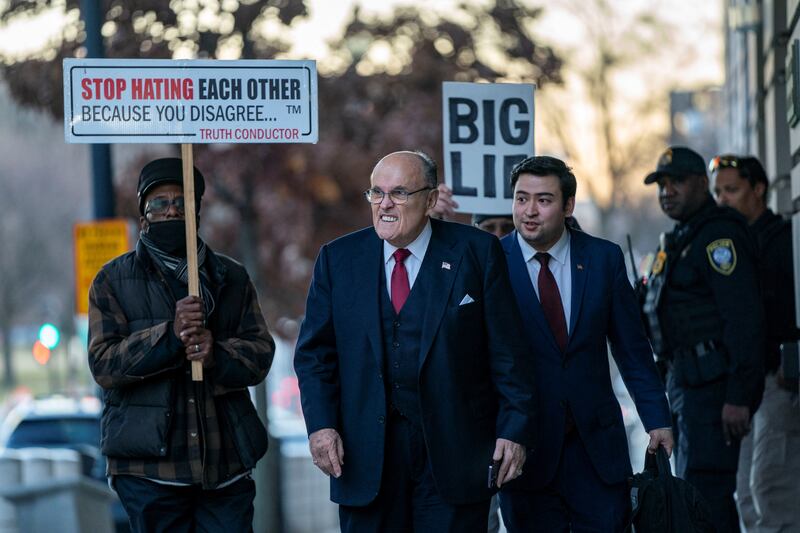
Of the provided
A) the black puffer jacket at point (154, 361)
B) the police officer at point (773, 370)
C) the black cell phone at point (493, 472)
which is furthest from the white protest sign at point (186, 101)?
the police officer at point (773, 370)

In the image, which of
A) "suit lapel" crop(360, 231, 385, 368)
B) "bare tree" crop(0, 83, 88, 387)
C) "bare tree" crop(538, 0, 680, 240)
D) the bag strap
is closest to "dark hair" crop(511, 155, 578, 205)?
"suit lapel" crop(360, 231, 385, 368)

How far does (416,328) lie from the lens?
5488 mm

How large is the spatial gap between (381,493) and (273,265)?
1264cm

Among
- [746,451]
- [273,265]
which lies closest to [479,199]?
[746,451]

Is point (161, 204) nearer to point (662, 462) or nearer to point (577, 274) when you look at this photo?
point (577, 274)

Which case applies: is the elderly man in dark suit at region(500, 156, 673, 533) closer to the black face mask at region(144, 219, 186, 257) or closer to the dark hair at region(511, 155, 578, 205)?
the dark hair at region(511, 155, 578, 205)

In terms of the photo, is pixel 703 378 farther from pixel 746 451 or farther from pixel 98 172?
pixel 98 172

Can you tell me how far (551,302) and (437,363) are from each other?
0.87 meters

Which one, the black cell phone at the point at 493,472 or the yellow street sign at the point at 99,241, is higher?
the yellow street sign at the point at 99,241

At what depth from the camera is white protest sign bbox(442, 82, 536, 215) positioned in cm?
791

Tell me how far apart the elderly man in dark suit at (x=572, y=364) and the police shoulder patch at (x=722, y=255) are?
132 centimetres

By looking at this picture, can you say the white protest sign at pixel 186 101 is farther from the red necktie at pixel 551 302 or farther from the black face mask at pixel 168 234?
the red necktie at pixel 551 302

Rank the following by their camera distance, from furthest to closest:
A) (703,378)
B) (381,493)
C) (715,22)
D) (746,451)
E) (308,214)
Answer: (715,22)
(308,214)
(746,451)
(703,378)
(381,493)

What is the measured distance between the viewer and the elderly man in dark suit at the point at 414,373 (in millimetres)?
5426
